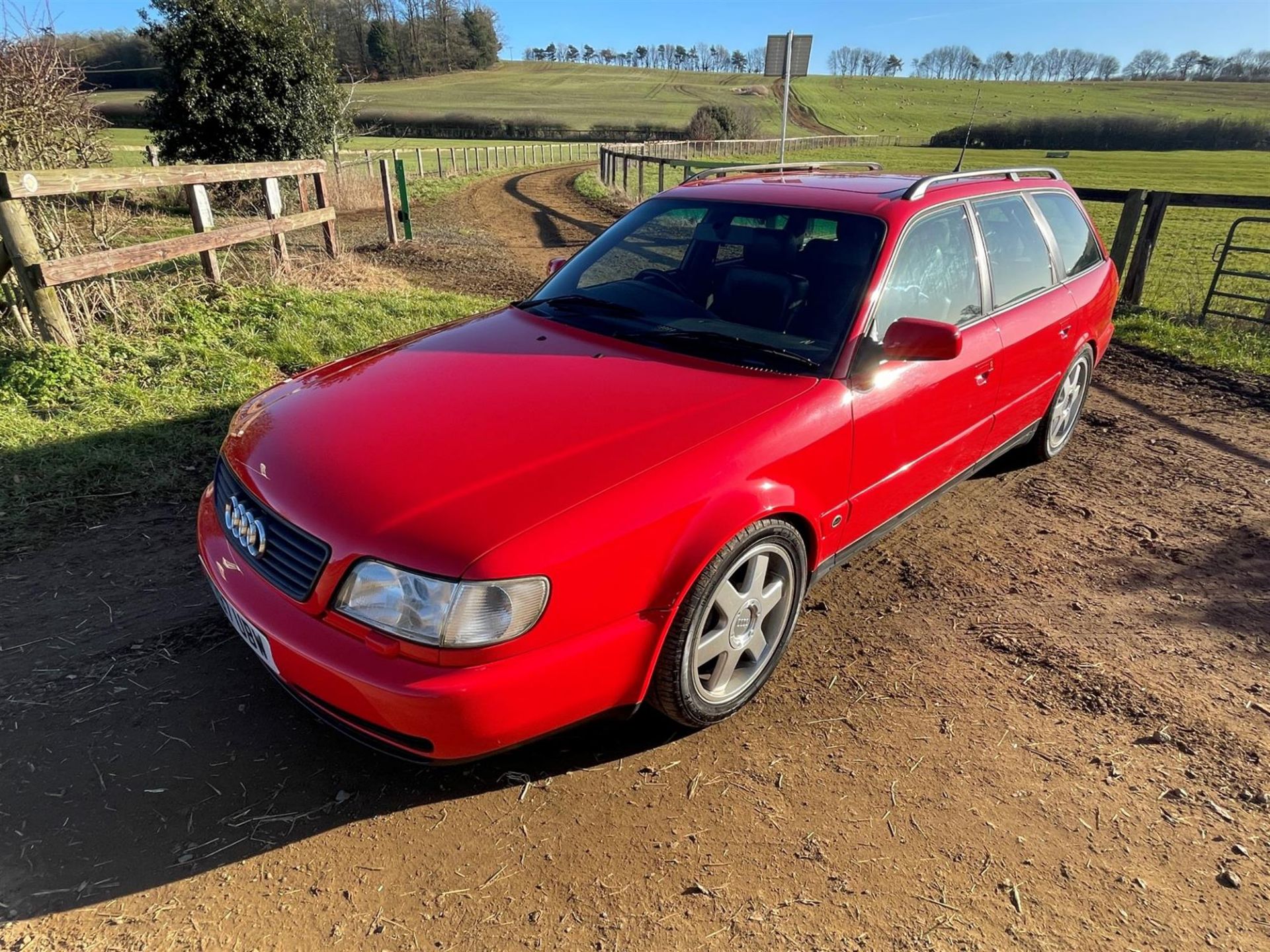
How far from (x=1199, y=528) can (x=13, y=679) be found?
5.66 m

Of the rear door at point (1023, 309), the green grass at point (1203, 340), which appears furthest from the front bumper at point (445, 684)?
the green grass at point (1203, 340)

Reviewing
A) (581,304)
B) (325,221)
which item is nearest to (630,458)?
(581,304)

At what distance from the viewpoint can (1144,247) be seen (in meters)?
8.77

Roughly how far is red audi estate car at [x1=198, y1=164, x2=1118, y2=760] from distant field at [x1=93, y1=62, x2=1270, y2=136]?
58815mm

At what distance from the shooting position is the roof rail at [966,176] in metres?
3.33

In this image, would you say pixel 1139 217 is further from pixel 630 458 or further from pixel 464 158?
pixel 464 158

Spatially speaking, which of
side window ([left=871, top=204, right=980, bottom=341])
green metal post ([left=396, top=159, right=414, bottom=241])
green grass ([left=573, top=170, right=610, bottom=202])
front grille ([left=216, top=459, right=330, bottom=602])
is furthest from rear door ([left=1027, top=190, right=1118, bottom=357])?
green grass ([left=573, top=170, right=610, bottom=202])

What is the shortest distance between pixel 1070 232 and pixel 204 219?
7273mm

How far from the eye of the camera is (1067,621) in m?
3.30

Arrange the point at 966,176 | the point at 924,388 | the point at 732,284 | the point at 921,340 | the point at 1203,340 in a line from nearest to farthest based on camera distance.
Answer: the point at 921,340 < the point at 924,388 < the point at 732,284 < the point at 966,176 < the point at 1203,340

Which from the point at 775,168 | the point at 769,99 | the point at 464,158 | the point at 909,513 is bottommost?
the point at 909,513

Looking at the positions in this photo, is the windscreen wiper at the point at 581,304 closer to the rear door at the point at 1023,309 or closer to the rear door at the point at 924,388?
the rear door at the point at 924,388

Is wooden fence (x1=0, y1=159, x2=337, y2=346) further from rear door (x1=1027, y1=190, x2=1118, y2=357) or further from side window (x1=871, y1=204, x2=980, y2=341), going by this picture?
rear door (x1=1027, y1=190, x2=1118, y2=357)

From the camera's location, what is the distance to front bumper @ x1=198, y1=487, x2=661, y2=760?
1.94 m
